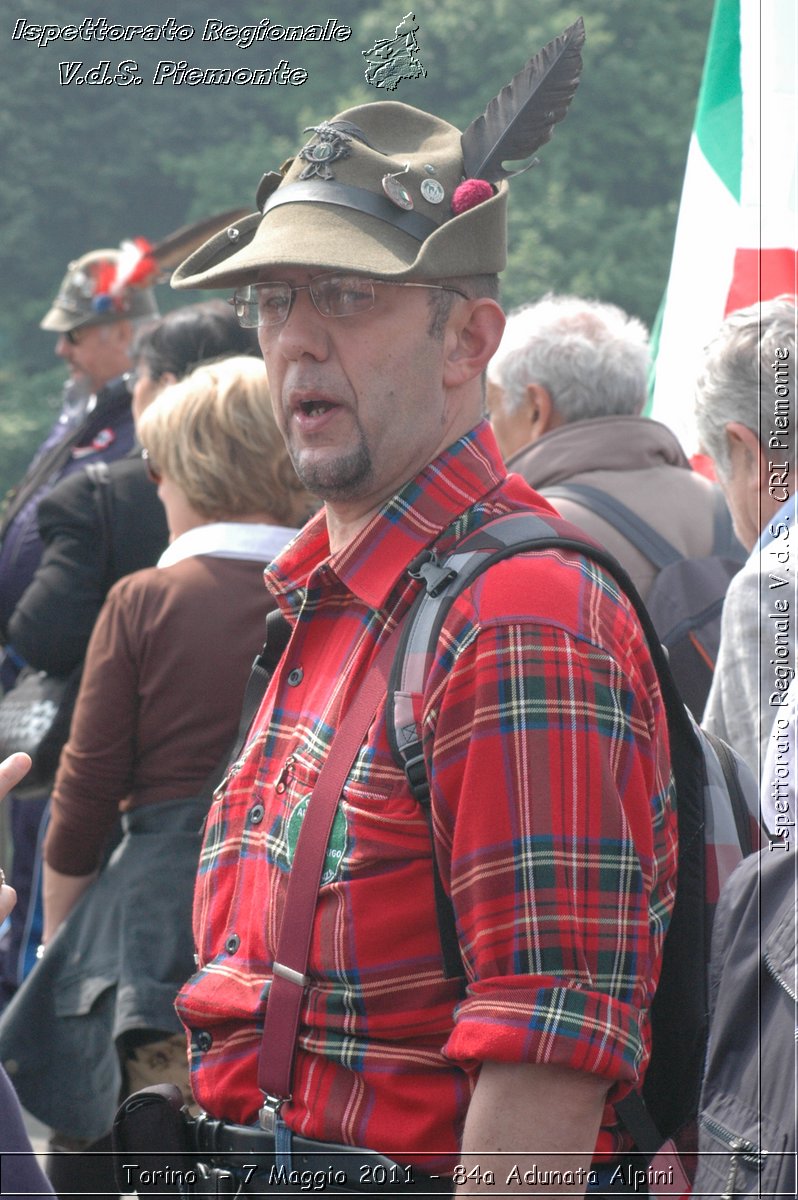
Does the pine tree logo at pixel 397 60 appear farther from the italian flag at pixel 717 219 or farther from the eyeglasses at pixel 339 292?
the italian flag at pixel 717 219

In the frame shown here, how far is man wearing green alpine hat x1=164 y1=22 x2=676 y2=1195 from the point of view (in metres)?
1.54

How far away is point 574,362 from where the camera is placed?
3494mm

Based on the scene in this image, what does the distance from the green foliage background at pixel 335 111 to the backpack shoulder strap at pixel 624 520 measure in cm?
1003

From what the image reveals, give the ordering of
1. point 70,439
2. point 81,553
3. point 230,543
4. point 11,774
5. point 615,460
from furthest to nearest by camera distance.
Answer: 1. point 70,439
2. point 81,553
3. point 615,460
4. point 230,543
5. point 11,774

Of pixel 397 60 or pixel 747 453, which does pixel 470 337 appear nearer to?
pixel 397 60

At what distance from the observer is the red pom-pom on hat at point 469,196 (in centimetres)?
191

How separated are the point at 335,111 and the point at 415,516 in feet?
41.4

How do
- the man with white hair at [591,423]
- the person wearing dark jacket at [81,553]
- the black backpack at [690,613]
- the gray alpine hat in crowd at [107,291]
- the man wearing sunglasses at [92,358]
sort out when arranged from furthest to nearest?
the gray alpine hat in crowd at [107,291] → the man wearing sunglasses at [92,358] → the person wearing dark jacket at [81,553] → the man with white hair at [591,423] → the black backpack at [690,613]

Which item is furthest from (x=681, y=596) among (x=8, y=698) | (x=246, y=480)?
(x=8, y=698)

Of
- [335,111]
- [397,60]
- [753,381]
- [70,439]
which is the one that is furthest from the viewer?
[335,111]

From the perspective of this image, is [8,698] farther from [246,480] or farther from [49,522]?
[246,480]

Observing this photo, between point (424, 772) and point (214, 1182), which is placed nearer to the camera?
point (424, 772)

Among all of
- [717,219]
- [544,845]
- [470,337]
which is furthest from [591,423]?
[544,845]

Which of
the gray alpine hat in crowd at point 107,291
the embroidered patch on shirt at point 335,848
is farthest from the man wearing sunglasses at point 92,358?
the embroidered patch on shirt at point 335,848
